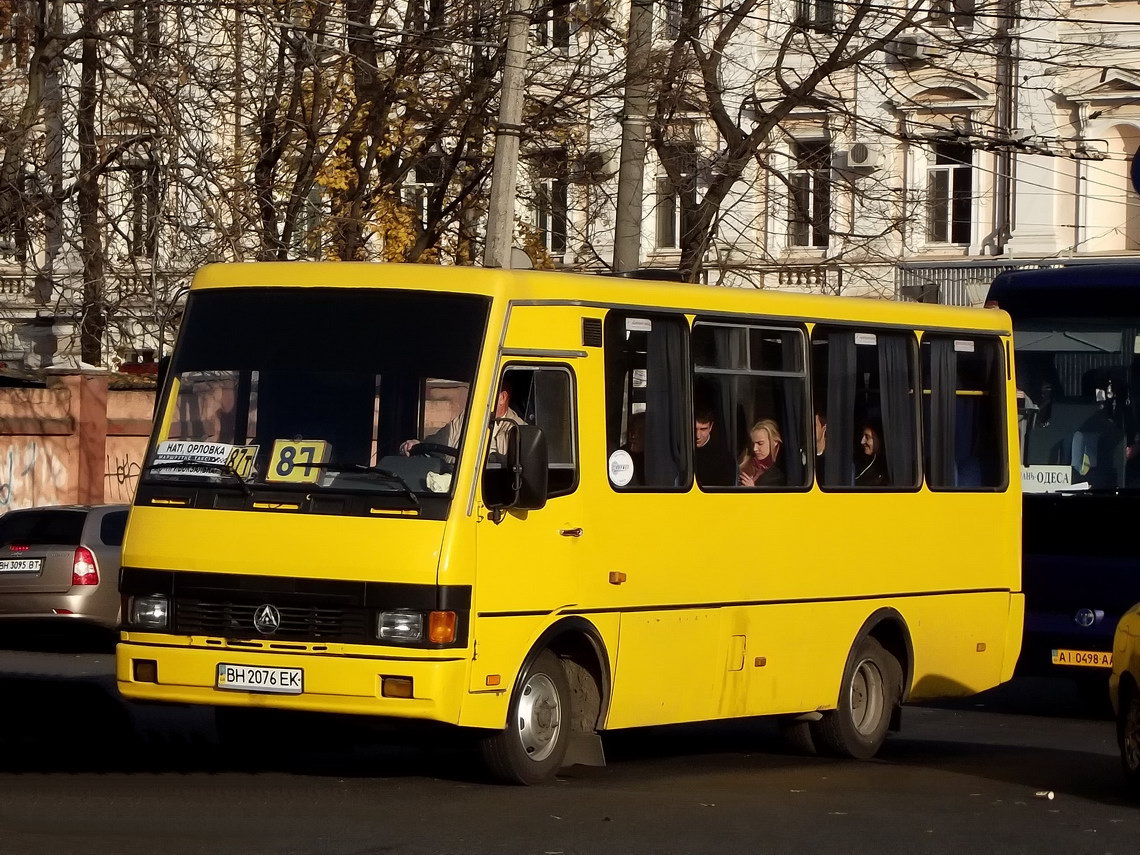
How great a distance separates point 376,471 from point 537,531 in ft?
2.73

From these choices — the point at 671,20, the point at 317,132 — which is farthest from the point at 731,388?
the point at 671,20

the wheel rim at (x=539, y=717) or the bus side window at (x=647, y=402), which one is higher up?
the bus side window at (x=647, y=402)

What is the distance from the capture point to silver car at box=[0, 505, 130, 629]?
750 inches

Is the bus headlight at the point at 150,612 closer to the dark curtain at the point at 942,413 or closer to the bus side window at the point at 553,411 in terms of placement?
the bus side window at the point at 553,411

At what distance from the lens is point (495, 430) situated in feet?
33.0

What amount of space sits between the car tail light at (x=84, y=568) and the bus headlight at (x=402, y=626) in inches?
397

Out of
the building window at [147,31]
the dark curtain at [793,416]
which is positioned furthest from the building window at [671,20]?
the dark curtain at [793,416]

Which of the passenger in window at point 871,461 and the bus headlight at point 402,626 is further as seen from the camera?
the passenger in window at point 871,461

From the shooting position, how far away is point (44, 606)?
1906 centimetres

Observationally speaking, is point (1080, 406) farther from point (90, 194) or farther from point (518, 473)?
point (90, 194)

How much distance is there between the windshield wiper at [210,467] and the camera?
33.0 feet

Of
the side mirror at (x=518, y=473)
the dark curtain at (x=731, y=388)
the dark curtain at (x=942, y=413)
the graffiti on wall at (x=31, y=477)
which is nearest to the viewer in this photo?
the side mirror at (x=518, y=473)

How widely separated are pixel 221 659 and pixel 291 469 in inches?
37.4

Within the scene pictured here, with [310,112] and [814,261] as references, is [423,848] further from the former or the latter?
[814,261]
